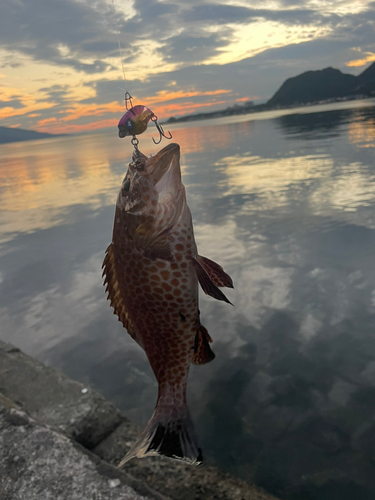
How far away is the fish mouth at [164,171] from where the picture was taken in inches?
93.9

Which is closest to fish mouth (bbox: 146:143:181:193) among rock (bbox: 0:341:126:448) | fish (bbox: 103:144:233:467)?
fish (bbox: 103:144:233:467)

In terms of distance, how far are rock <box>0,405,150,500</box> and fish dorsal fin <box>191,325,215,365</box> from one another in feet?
4.82

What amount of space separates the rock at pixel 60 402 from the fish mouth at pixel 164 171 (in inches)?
134

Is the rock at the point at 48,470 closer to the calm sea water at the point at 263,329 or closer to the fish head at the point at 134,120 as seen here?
the calm sea water at the point at 263,329

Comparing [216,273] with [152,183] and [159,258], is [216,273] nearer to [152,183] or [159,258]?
[159,258]

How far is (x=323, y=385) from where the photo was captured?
242 inches

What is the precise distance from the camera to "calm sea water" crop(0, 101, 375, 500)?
518cm

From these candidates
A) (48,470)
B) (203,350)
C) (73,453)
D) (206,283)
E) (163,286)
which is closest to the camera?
(206,283)

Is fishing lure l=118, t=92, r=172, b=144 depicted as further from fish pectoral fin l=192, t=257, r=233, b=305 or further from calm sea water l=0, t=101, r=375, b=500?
calm sea water l=0, t=101, r=375, b=500

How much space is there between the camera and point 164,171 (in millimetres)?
2451

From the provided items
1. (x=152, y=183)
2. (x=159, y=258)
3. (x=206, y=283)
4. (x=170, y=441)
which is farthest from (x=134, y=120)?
(x=170, y=441)

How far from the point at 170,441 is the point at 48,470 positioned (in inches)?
64.4

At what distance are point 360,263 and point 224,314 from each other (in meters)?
3.92

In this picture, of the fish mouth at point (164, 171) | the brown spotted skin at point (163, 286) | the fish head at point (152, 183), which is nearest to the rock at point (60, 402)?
the brown spotted skin at point (163, 286)
